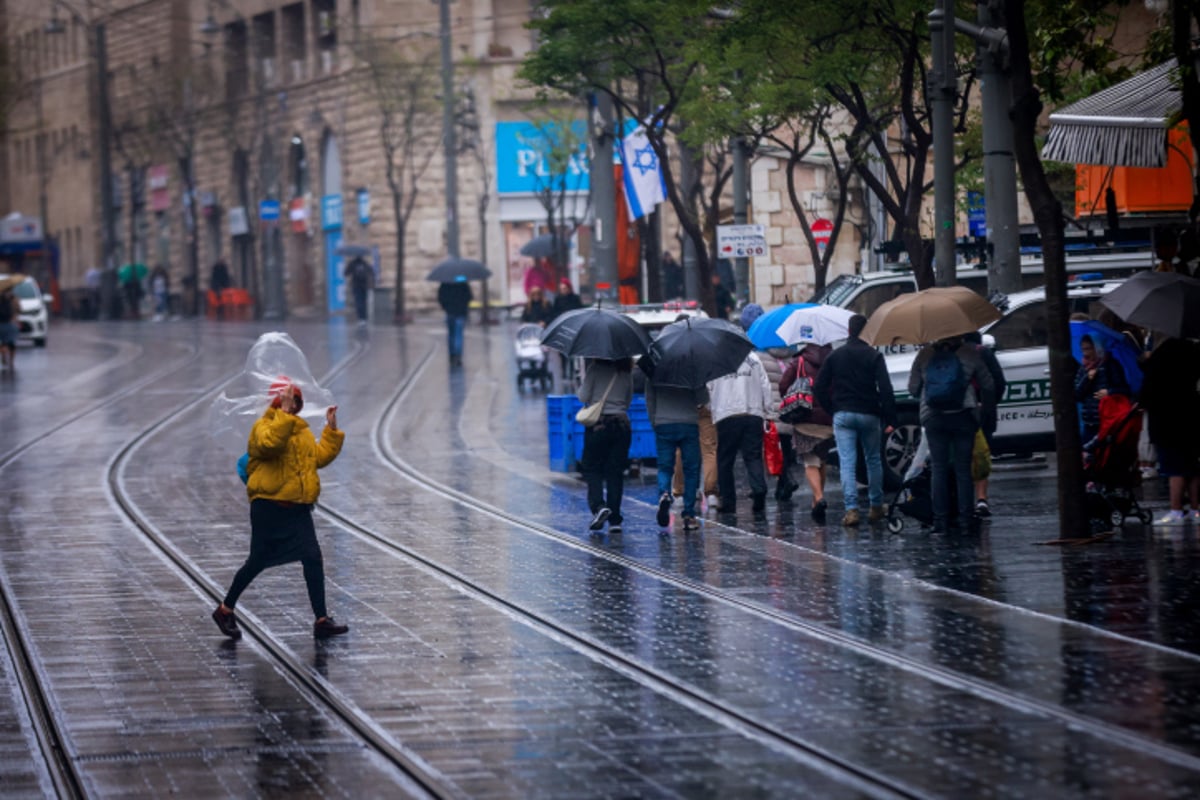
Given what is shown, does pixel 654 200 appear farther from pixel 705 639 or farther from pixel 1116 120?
pixel 705 639

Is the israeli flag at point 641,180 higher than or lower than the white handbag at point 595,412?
higher

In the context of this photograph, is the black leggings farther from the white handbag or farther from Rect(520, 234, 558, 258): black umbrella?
Rect(520, 234, 558, 258): black umbrella

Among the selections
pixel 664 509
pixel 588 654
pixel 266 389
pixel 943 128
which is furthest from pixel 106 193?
pixel 588 654

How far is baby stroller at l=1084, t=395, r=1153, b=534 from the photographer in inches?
650

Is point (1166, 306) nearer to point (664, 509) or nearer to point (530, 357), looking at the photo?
point (664, 509)

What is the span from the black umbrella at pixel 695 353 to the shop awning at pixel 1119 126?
409 cm

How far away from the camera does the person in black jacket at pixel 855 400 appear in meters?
17.3

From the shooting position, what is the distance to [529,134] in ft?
212

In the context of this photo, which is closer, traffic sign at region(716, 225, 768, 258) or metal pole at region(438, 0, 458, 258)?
traffic sign at region(716, 225, 768, 258)

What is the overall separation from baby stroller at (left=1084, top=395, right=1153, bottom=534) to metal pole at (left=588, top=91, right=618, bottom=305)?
1717cm

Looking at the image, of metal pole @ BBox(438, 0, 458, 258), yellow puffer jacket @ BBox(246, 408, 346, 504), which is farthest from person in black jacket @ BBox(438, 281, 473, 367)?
yellow puffer jacket @ BBox(246, 408, 346, 504)

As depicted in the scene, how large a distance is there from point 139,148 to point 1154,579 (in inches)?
2882

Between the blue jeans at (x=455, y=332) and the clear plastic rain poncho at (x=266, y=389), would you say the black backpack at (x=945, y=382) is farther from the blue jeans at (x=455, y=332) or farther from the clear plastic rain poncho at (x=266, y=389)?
the blue jeans at (x=455, y=332)

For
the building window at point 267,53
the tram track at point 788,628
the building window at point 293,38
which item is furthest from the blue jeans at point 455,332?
the building window at point 267,53
